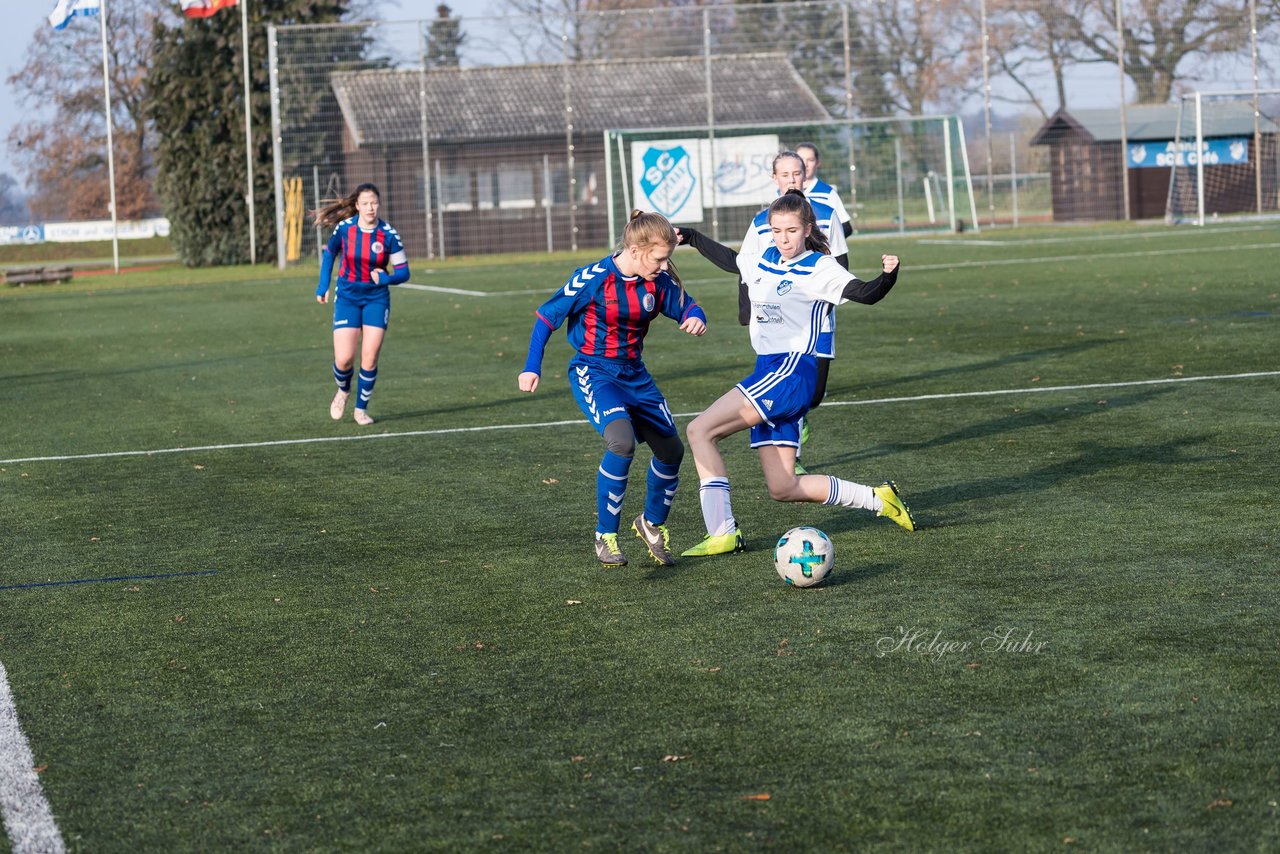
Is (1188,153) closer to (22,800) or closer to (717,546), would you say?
(717,546)

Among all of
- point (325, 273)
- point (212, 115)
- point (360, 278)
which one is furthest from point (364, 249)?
point (212, 115)

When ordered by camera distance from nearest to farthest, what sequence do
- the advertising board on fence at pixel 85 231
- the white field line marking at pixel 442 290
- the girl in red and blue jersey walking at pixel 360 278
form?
1. the girl in red and blue jersey walking at pixel 360 278
2. the white field line marking at pixel 442 290
3. the advertising board on fence at pixel 85 231

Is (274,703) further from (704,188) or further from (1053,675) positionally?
(704,188)

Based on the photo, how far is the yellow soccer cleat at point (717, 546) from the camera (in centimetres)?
749

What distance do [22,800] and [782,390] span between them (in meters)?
3.88

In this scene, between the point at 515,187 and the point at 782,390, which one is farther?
the point at 515,187

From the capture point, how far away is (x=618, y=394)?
733 cm

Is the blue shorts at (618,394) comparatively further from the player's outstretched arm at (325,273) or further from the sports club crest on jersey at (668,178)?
the sports club crest on jersey at (668,178)

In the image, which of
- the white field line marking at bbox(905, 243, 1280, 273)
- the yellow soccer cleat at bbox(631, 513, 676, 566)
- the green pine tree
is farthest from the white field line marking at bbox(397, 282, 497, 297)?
the yellow soccer cleat at bbox(631, 513, 676, 566)

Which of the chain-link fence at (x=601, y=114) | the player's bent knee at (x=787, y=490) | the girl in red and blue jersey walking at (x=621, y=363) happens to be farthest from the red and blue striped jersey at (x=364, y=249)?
the chain-link fence at (x=601, y=114)

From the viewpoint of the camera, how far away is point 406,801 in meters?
4.39

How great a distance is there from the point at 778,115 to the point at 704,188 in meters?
4.81

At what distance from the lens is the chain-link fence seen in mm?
40500

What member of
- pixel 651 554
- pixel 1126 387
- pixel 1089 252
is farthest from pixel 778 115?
pixel 651 554
